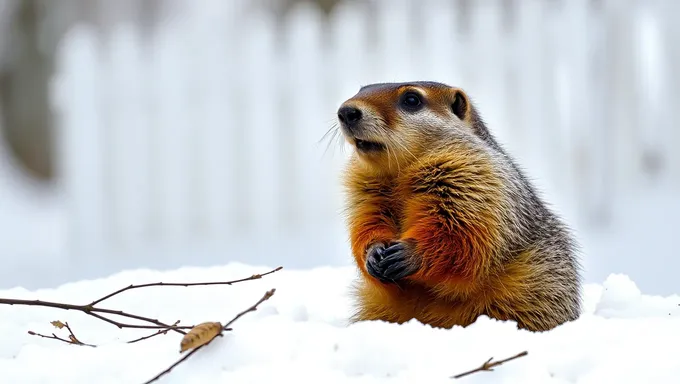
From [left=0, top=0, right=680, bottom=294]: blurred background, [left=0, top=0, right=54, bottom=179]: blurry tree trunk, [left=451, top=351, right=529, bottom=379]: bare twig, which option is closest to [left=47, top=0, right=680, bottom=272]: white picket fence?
[left=0, top=0, right=680, bottom=294]: blurred background

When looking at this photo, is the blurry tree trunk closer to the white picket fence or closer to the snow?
the white picket fence

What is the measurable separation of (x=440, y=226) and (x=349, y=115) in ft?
1.58

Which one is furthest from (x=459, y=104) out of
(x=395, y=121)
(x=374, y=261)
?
(x=374, y=261)

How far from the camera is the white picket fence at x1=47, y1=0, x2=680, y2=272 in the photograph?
7664 millimetres

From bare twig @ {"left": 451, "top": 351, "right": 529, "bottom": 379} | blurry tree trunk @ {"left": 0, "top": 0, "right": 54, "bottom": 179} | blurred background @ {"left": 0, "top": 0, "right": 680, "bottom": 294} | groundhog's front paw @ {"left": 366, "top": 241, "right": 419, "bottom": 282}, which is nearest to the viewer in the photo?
bare twig @ {"left": 451, "top": 351, "right": 529, "bottom": 379}

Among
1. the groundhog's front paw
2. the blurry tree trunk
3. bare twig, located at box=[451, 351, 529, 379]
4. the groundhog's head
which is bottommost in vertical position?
bare twig, located at box=[451, 351, 529, 379]

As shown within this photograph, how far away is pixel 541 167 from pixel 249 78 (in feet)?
9.08

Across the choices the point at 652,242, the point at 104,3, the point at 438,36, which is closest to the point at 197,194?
the point at 438,36

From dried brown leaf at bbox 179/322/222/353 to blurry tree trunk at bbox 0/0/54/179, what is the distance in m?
14.4

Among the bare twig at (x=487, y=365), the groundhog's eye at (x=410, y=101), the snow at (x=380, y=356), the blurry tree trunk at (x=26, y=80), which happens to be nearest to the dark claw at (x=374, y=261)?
the snow at (x=380, y=356)

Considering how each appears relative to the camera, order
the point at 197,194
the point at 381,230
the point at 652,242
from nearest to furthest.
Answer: the point at 381,230
the point at 652,242
the point at 197,194

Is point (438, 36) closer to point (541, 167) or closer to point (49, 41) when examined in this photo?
point (541, 167)

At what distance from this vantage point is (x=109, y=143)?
8.57 metres

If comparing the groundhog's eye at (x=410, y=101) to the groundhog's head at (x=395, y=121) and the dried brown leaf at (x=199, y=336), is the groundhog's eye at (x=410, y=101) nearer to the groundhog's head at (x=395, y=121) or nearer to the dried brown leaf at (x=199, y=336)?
the groundhog's head at (x=395, y=121)
